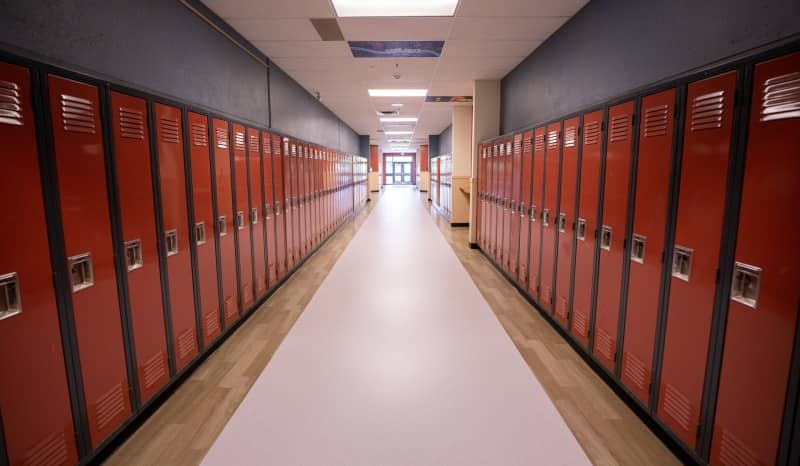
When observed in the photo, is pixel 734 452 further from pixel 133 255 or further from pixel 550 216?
pixel 133 255

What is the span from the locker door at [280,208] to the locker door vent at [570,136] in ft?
10.2

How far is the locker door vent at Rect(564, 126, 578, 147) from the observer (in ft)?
10.3

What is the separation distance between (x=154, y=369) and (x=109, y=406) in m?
0.38

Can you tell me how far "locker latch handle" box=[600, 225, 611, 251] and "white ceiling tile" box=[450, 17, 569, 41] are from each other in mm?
2313

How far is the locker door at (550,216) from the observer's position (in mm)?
3520

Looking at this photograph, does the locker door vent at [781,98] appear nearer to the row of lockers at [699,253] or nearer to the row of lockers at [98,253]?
the row of lockers at [699,253]

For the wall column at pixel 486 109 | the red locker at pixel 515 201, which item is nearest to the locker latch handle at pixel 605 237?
the red locker at pixel 515 201

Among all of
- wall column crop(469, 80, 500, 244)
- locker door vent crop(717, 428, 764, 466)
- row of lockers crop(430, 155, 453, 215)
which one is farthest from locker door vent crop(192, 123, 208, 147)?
row of lockers crop(430, 155, 453, 215)

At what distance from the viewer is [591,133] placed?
9.45ft

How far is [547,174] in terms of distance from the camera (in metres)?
3.72

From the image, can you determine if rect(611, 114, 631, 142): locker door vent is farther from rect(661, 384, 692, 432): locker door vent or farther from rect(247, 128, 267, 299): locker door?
rect(247, 128, 267, 299): locker door

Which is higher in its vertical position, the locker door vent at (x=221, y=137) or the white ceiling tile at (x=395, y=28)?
the white ceiling tile at (x=395, y=28)

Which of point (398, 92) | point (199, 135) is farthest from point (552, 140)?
point (398, 92)

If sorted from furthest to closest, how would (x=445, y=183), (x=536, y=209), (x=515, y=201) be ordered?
(x=445, y=183), (x=515, y=201), (x=536, y=209)
